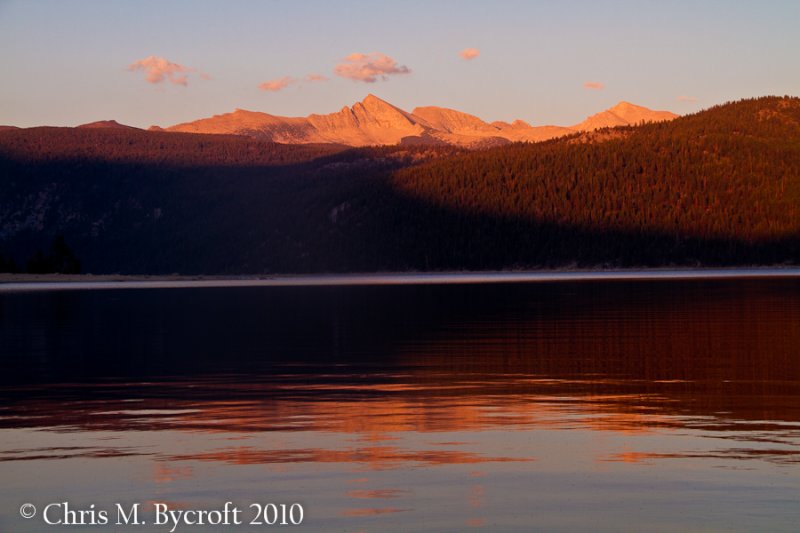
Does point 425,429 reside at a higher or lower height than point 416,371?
higher

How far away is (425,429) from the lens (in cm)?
2462

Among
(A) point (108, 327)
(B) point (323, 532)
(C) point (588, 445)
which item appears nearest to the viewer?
(B) point (323, 532)

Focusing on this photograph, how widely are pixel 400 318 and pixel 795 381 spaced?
38.7 m

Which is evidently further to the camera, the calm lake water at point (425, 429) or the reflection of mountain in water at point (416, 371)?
the reflection of mountain in water at point (416, 371)

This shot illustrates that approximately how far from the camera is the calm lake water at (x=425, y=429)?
58.3 feet

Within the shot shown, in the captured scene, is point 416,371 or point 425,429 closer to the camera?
point 425,429

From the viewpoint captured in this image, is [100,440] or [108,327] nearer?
[100,440]

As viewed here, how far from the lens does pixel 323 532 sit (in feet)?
53.5

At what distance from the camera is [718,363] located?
121ft

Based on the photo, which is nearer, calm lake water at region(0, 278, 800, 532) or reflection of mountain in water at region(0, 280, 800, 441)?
calm lake water at region(0, 278, 800, 532)

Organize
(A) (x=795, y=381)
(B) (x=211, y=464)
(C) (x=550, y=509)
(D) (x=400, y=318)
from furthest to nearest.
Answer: (D) (x=400, y=318), (A) (x=795, y=381), (B) (x=211, y=464), (C) (x=550, y=509)

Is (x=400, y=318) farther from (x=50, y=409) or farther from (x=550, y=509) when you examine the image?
(x=550, y=509)

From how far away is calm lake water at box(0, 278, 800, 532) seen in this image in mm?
17781

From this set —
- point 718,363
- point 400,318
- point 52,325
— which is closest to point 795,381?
point 718,363
